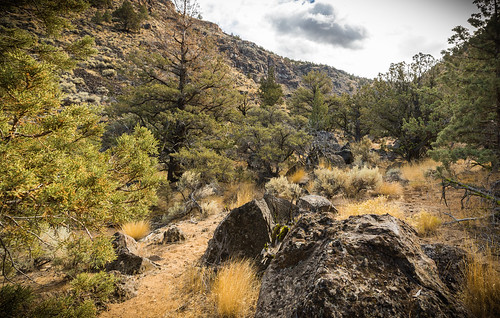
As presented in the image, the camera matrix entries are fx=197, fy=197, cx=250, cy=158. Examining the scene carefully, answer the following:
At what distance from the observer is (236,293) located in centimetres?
254

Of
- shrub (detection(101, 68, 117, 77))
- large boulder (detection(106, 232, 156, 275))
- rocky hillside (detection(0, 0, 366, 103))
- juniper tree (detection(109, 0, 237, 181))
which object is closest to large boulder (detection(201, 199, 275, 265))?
large boulder (detection(106, 232, 156, 275))

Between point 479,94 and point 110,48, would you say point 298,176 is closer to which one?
point 479,94

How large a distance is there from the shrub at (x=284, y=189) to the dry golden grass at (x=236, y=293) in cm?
471

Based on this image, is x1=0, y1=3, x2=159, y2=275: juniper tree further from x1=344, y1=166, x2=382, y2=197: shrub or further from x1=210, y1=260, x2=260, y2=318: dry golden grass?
x1=344, y1=166, x2=382, y2=197: shrub

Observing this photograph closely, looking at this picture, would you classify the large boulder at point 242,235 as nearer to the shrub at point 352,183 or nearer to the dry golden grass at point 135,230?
the dry golden grass at point 135,230

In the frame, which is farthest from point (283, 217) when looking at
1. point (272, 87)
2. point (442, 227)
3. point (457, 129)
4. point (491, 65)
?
point (272, 87)

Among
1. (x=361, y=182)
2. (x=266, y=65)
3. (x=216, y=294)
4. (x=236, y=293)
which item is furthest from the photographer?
(x=266, y=65)

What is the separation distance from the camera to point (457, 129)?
6250mm

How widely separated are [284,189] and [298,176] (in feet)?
7.36

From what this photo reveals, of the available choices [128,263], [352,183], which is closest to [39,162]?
[128,263]

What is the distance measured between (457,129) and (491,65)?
1.87 metres

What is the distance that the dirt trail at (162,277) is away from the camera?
2.77 metres

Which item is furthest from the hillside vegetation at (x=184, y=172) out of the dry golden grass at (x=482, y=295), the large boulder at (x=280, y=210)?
the large boulder at (x=280, y=210)

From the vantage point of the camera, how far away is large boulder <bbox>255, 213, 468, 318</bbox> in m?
1.37
